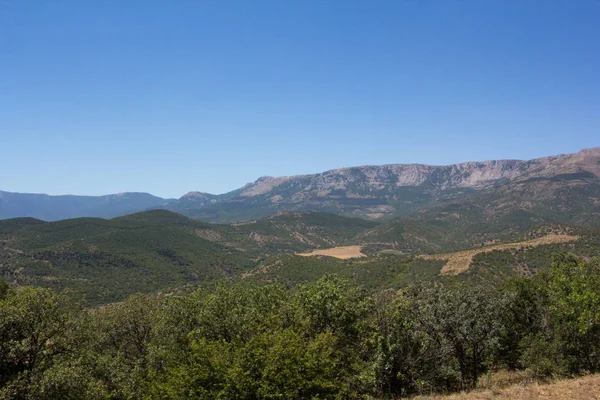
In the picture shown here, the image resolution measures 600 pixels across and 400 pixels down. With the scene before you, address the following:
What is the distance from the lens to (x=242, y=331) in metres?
27.6

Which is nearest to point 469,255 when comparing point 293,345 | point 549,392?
point 549,392

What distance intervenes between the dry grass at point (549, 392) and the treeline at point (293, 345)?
14.9 feet

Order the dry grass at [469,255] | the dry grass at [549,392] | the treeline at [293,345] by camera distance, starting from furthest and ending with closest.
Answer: the dry grass at [469,255] < the treeline at [293,345] < the dry grass at [549,392]

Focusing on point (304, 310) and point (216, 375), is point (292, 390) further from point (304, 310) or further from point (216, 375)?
point (304, 310)

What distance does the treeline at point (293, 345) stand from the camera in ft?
75.7

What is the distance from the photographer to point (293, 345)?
23.5 metres

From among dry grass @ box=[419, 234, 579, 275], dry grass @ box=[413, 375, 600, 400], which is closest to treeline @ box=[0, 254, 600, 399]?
dry grass @ box=[413, 375, 600, 400]

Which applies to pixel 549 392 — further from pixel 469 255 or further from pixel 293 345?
pixel 469 255

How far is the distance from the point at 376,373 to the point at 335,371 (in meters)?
2.88

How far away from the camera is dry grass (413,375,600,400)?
1935 centimetres

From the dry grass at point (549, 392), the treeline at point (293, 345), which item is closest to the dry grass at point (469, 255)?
the treeline at point (293, 345)

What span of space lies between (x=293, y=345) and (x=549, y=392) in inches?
608

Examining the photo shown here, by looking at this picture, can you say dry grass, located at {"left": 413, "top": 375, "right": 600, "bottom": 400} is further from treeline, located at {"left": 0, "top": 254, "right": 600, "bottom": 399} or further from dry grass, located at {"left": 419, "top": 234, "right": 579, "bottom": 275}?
dry grass, located at {"left": 419, "top": 234, "right": 579, "bottom": 275}

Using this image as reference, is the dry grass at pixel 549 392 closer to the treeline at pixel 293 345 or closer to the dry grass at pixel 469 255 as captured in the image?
the treeline at pixel 293 345
